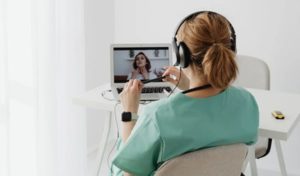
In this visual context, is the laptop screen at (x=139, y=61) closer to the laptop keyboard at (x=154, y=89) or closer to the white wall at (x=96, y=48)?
the laptop keyboard at (x=154, y=89)

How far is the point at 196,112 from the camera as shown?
4.12ft

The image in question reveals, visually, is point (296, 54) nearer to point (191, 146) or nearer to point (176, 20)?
point (176, 20)

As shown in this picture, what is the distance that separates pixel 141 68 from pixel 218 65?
70cm

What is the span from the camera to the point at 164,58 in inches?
76.5

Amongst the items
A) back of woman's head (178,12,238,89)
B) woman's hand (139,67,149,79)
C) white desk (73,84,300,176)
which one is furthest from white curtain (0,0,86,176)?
back of woman's head (178,12,238,89)

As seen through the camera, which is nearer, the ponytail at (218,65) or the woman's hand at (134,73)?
the ponytail at (218,65)

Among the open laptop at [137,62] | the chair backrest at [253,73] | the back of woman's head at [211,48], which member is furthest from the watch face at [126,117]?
the chair backrest at [253,73]

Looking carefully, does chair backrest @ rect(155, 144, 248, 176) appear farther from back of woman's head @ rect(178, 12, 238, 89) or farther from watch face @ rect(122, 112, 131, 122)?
watch face @ rect(122, 112, 131, 122)

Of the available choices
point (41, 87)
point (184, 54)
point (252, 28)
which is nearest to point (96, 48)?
point (41, 87)

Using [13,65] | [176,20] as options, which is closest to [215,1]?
→ [176,20]

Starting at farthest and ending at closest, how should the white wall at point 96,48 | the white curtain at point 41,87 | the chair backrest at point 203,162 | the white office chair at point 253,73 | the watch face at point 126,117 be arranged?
1. the white wall at point 96,48
2. the white office chair at point 253,73
3. the white curtain at point 41,87
4. the watch face at point 126,117
5. the chair backrest at point 203,162

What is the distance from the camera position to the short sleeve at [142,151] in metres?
1.25

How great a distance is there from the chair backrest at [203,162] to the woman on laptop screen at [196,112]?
39 millimetres

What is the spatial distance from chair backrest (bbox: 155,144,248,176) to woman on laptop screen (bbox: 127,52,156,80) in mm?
738
